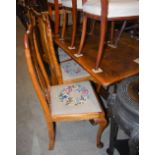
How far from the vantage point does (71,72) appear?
1716 millimetres

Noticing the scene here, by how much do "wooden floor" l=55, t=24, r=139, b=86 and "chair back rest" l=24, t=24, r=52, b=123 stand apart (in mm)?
318

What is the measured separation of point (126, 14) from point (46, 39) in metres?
0.67

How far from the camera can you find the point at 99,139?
1480 millimetres

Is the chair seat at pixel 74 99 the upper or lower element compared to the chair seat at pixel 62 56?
lower

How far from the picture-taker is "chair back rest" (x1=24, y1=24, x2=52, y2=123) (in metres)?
1.01

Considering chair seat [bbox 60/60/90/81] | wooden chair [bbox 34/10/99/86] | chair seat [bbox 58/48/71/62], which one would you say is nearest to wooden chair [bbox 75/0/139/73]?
wooden chair [bbox 34/10/99/86]

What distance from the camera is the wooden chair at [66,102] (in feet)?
4.18

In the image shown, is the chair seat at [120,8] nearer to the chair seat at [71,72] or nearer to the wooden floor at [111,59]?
the wooden floor at [111,59]

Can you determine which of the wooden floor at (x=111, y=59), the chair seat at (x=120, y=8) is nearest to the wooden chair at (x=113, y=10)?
the chair seat at (x=120, y=8)

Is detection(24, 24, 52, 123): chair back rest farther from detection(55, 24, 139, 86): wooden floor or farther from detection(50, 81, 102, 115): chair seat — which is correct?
detection(55, 24, 139, 86): wooden floor

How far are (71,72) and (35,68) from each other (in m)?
0.54

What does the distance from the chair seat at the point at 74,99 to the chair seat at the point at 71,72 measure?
0.42ft
